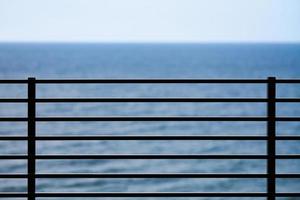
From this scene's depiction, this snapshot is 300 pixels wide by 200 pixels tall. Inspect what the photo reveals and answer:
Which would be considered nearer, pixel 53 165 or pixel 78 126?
pixel 53 165

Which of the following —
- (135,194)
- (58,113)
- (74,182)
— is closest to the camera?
(135,194)

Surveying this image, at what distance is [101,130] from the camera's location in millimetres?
45531

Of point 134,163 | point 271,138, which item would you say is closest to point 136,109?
point 134,163

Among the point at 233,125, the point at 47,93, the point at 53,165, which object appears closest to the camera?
the point at 53,165

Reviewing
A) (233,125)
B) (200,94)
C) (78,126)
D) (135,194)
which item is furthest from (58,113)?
→ (135,194)

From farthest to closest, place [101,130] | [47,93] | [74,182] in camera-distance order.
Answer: [47,93] → [101,130] → [74,182]

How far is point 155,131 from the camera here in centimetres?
4606

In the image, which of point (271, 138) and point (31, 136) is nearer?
point (31, 136)

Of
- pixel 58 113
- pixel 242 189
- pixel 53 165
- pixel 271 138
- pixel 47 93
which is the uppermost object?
pixel 47 93

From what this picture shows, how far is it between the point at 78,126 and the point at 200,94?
85.3ft

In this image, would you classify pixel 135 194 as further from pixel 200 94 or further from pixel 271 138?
pixel 200 94

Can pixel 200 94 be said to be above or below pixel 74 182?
above

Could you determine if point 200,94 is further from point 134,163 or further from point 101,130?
point 134,163

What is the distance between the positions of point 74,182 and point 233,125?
2200cm
